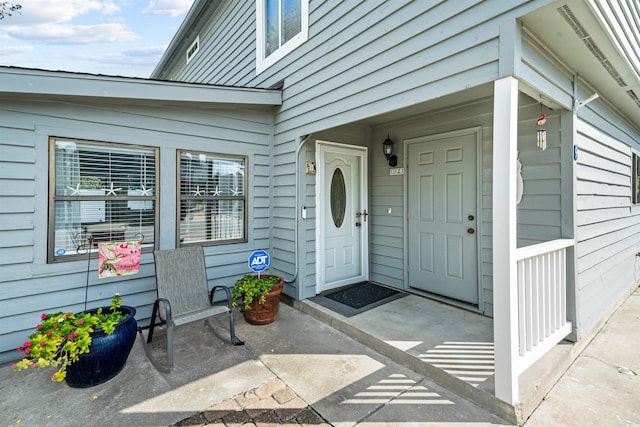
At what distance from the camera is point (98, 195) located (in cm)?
310

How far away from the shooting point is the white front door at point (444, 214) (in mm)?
3533

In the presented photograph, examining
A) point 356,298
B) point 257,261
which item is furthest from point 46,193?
point 356,298

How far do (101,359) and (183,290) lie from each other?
91 cm

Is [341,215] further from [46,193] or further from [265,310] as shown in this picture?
[46,193]

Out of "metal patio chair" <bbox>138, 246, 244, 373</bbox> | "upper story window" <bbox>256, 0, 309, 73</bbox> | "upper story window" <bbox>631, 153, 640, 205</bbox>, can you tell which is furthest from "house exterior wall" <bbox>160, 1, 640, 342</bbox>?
"metal patio chair" <bbox>138, 246, 244, 373</bbox>

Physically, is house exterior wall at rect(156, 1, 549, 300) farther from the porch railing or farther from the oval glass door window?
the porch railing

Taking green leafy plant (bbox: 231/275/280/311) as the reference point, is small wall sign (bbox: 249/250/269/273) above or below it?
above

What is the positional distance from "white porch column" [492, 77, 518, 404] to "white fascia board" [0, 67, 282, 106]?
9.19ft

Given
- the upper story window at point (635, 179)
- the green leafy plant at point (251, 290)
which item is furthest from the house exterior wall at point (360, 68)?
the upper story window at point (635, 179)

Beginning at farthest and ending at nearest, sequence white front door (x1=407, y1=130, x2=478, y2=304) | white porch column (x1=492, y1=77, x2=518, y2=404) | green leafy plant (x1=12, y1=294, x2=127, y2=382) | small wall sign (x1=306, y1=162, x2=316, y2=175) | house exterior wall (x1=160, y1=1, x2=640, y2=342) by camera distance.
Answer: small wall sign (x1=306, y1=162, x2=316, y2=175)
white front door (x1=407, y1=130, x2=478, y2=304)
house exterior wall (x1=160, y1=1, x2=640, y2=342)
green leafy plant (x1=12, y1=294, x2=127, y2=382)
white porch column (x1=492, y1=77, x2=518, y2=404)

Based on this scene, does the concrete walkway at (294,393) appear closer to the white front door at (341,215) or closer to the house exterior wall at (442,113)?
the house exterior wall at (442,113)

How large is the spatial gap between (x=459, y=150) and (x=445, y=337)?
2085 millimetres

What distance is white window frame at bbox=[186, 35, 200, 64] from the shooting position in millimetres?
6891

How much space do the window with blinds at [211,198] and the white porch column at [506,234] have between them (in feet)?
9.87
